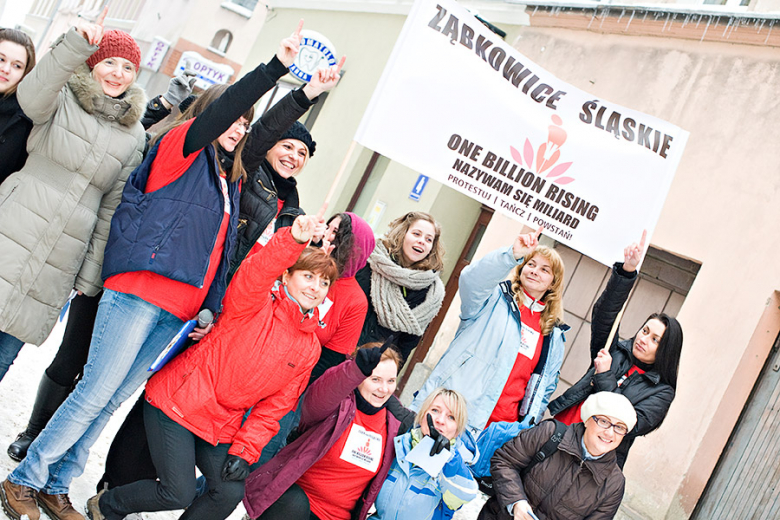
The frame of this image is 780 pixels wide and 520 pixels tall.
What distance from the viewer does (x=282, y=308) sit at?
3.20 metres

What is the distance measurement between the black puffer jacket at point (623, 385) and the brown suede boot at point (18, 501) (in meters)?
2.63

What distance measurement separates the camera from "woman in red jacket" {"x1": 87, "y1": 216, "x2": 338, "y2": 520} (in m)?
2.99

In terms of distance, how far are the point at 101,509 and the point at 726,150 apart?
546 cm

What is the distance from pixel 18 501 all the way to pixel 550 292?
9.29 feet

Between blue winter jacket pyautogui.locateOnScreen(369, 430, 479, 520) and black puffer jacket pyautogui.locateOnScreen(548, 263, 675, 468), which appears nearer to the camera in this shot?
blue winter jacket pyautogui.locateOnScreen(369, 430, 479, 520)

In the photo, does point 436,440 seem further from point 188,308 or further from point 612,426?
point 188,308

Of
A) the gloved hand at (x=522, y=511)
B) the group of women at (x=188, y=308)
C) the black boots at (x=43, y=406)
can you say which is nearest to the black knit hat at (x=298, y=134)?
the group of women at (x=188, y=308)

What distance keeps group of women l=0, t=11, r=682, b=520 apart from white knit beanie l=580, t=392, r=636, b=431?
2.02ft

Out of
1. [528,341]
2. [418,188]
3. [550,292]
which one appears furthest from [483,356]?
[418,188]

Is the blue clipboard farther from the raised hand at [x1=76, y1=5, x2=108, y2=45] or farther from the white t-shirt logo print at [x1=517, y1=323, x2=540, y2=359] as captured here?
the white t-shirt logo print at [x1=517, y1=323, x2=540, y2=359]

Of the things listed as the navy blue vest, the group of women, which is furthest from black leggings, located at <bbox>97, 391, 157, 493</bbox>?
the navy blue vest

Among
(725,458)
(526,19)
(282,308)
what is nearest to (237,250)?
(282,308)

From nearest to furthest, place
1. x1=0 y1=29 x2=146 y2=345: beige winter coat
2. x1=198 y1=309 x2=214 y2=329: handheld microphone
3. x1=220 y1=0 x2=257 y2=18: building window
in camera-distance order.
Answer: x1=0 y1=29 x2=146 y2=345: beige winter coat < x1=198 y1=309 x2=214 y2=329: handheld microphone < x1=220 y1=0 x2=257 y2=18: building window

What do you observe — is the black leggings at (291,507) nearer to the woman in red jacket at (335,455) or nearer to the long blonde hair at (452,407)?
the woman in red jacket at (335,455)
